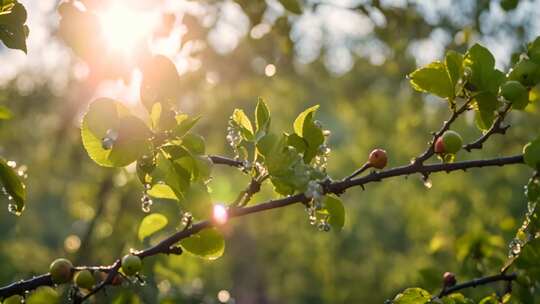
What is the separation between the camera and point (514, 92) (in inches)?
66.4

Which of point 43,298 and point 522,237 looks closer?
point 522,237

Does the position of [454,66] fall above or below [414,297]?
above

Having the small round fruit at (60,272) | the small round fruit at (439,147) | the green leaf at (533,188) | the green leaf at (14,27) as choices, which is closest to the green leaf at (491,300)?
the green leaf at (533,188)

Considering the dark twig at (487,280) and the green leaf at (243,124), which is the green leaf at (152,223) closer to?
the green leaf at (243,124)

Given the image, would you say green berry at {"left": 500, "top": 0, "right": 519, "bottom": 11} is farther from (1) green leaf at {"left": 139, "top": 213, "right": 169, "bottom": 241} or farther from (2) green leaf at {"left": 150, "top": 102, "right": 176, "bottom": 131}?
(2) green leaf at {"left": 150, "top": 102, "right": 176, "bottom": 131}

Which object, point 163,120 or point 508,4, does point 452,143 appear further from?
point 508,4

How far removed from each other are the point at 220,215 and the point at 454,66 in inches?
25.4

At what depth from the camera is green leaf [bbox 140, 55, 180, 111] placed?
5.21ft

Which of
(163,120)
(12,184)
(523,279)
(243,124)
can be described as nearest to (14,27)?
(12,184)

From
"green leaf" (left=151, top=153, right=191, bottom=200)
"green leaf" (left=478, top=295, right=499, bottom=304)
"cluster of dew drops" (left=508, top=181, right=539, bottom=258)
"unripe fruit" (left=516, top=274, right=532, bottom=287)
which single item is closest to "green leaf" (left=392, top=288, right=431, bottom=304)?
"green leaf" (left=478, top=295, right=499, bottom=304)

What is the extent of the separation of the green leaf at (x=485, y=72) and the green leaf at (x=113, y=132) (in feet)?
2.51

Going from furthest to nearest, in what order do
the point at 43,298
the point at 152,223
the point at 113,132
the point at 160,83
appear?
the point at 152,223, the point at 43,298, the point at 160,83, the point at 113,132

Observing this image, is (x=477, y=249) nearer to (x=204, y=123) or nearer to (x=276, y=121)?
(x=204, y=123)

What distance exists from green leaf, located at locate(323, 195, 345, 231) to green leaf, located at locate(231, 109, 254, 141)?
236 millimetres
